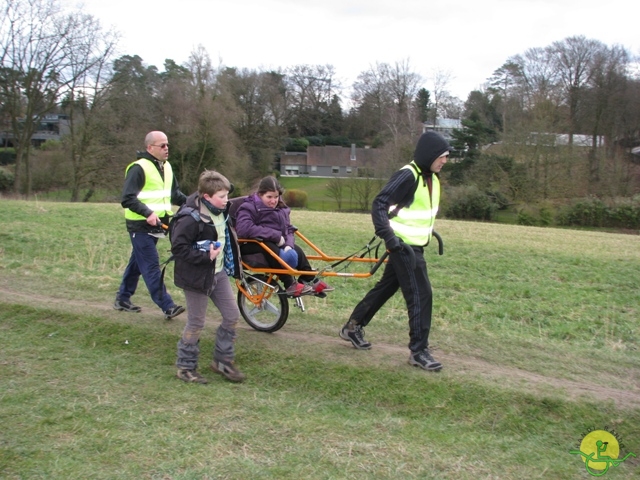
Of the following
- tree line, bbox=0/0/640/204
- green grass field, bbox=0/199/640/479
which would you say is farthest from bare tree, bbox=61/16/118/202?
green grass field, bbox=0/199/640/479

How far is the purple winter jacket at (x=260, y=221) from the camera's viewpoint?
597 centimetres

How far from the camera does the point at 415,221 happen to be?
208 inches

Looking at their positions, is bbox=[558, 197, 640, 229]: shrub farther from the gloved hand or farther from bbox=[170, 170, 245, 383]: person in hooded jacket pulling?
bbox=[170, 170, 245, 383]: person in hooded jacket pulling

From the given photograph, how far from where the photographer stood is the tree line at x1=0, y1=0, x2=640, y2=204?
39.7 metres

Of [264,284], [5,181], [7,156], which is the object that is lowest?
[264,284]

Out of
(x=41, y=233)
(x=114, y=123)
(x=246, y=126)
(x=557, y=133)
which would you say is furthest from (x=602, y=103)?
(x=41, y=233)

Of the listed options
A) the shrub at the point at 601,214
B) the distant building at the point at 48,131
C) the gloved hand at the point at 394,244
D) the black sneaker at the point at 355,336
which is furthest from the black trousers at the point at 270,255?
the distant building at the point at 48,131

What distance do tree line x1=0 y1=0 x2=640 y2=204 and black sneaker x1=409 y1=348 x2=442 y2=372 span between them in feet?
124

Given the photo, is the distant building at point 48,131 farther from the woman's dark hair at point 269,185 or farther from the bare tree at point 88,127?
the woman's dark hair at point 269,185

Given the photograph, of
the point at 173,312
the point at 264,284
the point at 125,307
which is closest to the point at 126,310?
the point at 125,307

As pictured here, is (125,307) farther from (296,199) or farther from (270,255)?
(296,199)

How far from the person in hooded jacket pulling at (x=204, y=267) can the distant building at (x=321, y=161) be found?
69.8m

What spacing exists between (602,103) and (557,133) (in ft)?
41.1

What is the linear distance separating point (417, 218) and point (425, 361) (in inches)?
51.7
